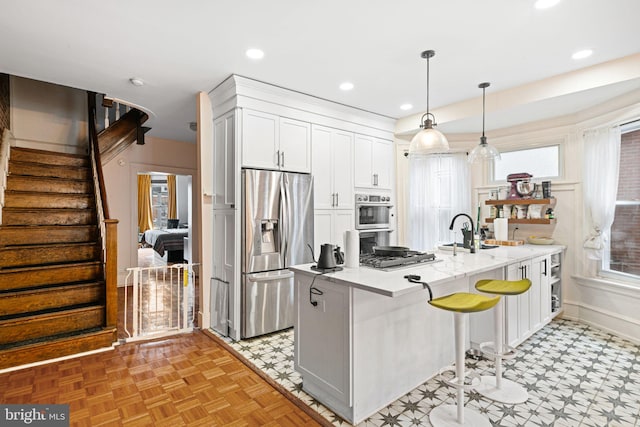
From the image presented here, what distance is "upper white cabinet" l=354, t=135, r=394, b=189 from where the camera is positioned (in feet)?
14.4

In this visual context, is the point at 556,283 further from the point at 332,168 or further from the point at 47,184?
the point at 47,184

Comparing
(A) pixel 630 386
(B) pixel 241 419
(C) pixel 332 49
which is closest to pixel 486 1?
(C) pixel 332 49

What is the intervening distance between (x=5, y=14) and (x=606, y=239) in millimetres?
5712

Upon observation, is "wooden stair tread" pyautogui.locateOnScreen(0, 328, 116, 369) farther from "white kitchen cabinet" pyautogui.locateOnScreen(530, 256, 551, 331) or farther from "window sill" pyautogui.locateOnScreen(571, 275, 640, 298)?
"window sill" pyautogui.locateOnScreen(571, 275, 640, 298)

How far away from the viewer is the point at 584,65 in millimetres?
2994

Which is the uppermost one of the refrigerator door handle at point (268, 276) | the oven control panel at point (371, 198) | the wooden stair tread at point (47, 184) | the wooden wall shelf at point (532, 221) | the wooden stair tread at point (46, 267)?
the wooden stair tread at point (47, 184)

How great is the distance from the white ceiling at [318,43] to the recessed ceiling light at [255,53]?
0.17 feet

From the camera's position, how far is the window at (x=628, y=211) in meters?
3.28

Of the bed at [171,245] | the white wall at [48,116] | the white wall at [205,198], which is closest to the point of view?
the white wall at [205,198]

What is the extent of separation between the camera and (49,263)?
3477 millimetres

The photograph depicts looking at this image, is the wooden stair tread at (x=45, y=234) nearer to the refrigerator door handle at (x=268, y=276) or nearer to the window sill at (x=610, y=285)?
the refrigerator door handle at (x=268, y=276)

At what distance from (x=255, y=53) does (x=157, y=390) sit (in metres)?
2.80

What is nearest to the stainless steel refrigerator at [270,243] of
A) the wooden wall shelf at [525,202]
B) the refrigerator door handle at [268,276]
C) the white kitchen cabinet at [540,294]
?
the refrigerator door handle at [268,276]

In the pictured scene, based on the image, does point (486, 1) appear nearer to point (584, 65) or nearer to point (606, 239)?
point (584, 65)
